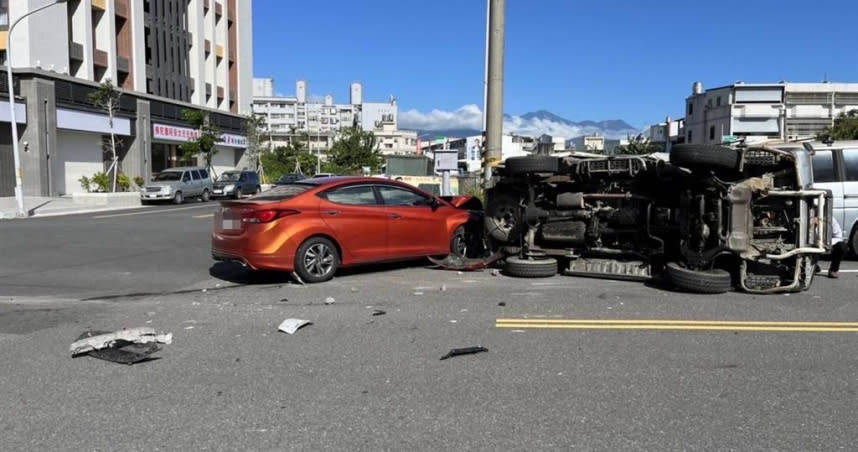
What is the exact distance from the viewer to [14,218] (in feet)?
74.7

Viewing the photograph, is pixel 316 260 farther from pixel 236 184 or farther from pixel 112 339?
pixel 236 184

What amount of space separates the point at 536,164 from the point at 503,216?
3.60 ft

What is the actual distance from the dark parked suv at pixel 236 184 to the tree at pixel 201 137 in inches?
154

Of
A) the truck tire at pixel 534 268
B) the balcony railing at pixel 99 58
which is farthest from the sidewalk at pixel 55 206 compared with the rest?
the truck tire at pixel 534 268

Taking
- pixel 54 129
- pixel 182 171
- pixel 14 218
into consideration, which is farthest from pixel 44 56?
pixel 14 218

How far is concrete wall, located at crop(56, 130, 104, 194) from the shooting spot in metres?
34.8

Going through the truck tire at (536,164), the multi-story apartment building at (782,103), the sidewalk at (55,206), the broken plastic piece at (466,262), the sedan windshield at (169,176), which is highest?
the multi-story apartment building at (782,103)

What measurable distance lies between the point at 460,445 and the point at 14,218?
940 inches

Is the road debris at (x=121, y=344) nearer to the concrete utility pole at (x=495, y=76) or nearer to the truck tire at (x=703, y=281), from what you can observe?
the truck tire at (x=703, y=281)

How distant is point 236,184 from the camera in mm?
37844

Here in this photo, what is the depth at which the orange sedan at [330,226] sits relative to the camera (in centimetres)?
884

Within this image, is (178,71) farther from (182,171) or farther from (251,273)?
(251,273)

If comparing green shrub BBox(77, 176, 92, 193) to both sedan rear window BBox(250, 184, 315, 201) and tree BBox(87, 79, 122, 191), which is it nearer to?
tree BBox(87, 79, 122, 191)

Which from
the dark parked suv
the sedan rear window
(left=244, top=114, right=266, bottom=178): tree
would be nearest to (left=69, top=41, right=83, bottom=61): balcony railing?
the dark parked suv
